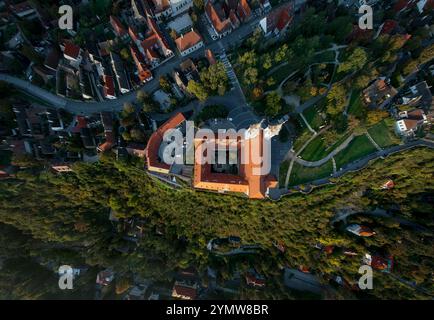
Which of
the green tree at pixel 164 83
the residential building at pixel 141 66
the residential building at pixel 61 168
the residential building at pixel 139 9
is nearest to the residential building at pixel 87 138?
the residential building at pixel 61 168

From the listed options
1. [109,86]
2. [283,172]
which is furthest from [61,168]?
[283,172]

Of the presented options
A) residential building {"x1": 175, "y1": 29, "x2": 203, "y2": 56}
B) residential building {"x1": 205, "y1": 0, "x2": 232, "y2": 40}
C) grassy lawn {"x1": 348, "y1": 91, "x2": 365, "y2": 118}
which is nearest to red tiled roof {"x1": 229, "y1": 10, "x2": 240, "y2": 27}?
residential building {"x1": 205, "y1": 0, "x2": 232, "y2": 40}

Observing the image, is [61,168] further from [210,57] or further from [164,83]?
[210,57]

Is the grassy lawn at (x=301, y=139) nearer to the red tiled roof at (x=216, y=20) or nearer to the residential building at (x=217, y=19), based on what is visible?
the residential building at (x=217, y=19)

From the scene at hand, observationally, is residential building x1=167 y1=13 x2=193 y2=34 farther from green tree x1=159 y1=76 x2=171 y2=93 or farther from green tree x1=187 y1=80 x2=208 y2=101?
green tree x1=187 y1=80 x2=208 y2=101

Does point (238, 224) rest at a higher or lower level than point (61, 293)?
higher
